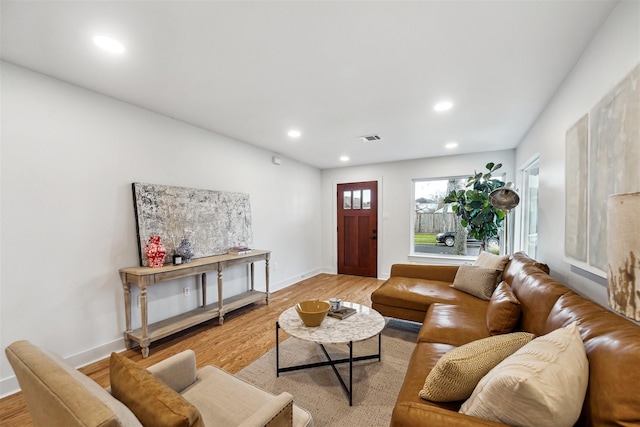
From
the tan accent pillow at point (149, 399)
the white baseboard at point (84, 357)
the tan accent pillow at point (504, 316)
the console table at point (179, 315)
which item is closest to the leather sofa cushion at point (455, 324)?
the tan accent pillow at point (504, 316)

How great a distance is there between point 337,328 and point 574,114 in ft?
7.76

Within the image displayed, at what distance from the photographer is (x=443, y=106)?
8.89ft

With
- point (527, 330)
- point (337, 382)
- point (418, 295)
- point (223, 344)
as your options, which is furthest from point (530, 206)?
point (223, 344)

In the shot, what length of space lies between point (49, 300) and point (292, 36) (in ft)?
9.01

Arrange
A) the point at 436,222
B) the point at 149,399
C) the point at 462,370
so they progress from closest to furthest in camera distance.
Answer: the point at 149,399
the point at 462,370
the point at 436,222

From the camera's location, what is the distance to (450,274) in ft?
10.6

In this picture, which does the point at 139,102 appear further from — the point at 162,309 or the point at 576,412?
the point at 576,412

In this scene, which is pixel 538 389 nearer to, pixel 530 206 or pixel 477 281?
pixel 477 281

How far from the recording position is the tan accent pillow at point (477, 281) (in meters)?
2.61

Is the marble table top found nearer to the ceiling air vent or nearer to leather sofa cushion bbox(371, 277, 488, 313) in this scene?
leather sofa cushion bbox(371, 277, 488, 313)

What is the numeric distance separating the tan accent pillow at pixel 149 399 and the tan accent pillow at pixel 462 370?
910mm

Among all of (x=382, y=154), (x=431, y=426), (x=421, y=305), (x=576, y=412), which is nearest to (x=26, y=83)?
(x=431, y=426)

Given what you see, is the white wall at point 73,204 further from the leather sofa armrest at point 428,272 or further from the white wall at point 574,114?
the white wall at point 574,114

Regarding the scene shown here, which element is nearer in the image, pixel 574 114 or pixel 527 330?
pixel 527 330
